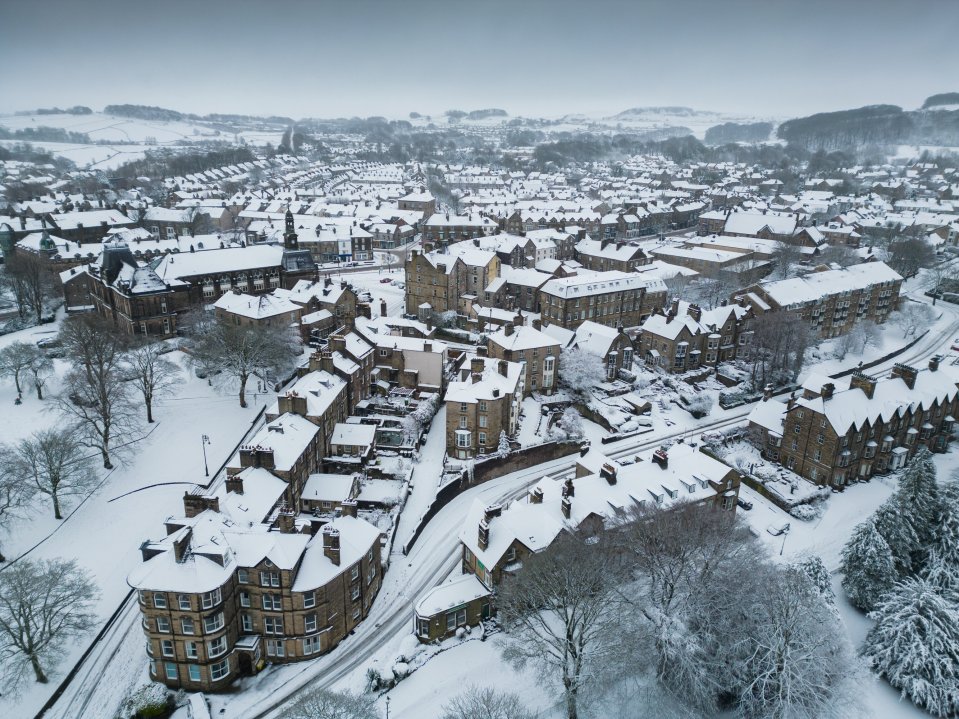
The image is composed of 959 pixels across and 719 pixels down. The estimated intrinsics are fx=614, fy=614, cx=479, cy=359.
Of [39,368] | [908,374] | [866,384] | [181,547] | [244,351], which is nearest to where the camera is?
[181,547]

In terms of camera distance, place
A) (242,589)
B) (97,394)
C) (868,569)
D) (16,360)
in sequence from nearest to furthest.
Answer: (242,589)
(868,569)
(97,394)
(16,360)

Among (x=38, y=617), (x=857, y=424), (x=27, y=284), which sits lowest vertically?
(x=38, y=617)

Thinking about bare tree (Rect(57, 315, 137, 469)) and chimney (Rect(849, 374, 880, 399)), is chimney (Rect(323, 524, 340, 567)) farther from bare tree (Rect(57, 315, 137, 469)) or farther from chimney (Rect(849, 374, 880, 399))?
chimney (Rect(849, 374, 880, 399))

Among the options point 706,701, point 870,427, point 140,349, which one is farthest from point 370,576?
point 870,427

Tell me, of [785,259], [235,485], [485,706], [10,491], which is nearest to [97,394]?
[10,491]

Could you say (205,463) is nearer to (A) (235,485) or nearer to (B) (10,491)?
(A) (235,485)

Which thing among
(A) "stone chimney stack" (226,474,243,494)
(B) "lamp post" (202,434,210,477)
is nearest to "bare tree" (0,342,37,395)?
(B) "lamp post" (202,434,210,477)

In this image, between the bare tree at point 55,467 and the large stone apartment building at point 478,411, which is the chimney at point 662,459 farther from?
the bare tree at point 55,467
